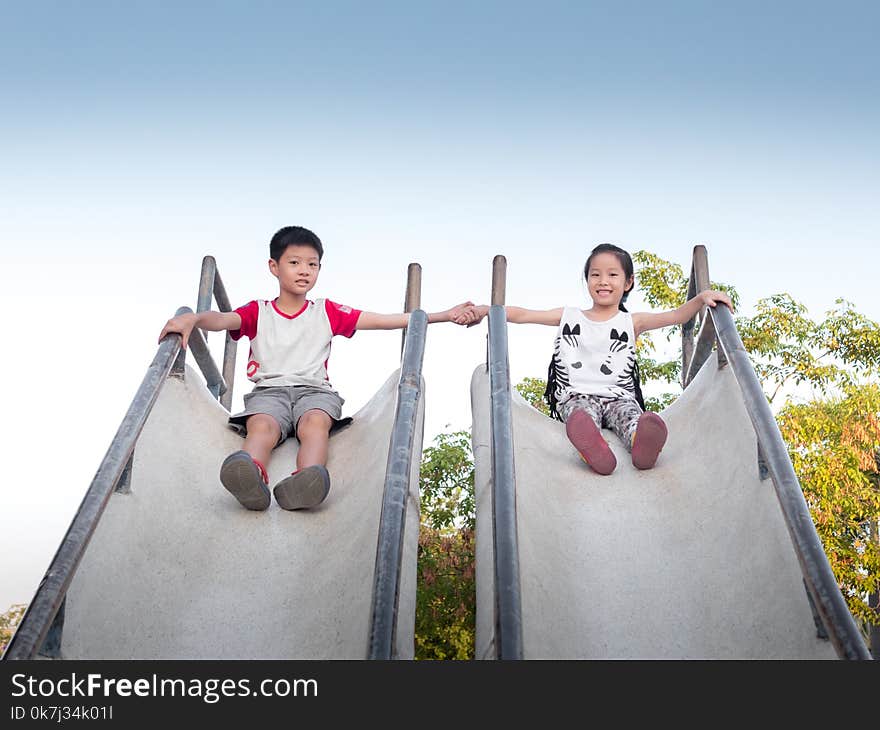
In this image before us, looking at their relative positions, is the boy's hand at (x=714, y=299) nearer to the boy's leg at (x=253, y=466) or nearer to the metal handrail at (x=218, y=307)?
the boy's leg at (x=253, y=466)

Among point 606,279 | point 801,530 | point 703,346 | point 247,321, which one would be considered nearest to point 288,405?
point 247,321

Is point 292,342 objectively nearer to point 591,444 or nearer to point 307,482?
point 307,482

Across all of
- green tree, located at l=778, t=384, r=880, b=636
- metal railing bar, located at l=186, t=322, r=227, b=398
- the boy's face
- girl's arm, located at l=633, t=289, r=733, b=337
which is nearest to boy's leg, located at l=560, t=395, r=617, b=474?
girl's arm, located at l=633, t=289, r=733, b=337

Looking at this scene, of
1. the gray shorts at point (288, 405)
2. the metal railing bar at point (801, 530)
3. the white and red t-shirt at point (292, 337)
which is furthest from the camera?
the white and red t-shirt at point (292, 337)

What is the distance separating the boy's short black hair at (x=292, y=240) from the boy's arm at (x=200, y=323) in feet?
1.14

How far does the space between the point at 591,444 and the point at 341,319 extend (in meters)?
1.32

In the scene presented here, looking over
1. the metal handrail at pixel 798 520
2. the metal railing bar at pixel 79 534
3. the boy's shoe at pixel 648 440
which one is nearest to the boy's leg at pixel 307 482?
the metal railing bar at pixel 79 534

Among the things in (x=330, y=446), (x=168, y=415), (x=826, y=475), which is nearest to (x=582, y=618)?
(x=330, y=446)

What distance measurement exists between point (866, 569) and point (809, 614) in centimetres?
836

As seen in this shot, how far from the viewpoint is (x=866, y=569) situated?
9641mm

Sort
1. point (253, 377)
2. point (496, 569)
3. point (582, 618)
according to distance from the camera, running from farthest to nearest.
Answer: point (253, 377)
point (582, 618)
point (496, 569)

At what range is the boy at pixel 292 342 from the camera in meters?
3.42

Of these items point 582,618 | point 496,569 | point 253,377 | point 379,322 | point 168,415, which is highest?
point 379,322
